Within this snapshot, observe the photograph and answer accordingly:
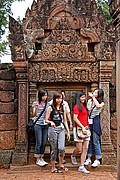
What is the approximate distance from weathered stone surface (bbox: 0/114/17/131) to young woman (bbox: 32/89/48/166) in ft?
2.31

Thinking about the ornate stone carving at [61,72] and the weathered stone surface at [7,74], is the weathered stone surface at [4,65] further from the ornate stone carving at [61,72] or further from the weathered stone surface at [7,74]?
the ornate stone carving at [61,72]

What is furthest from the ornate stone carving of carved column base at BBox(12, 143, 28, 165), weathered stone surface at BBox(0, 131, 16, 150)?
carved column base at BBox(12, 143, 28, 165)

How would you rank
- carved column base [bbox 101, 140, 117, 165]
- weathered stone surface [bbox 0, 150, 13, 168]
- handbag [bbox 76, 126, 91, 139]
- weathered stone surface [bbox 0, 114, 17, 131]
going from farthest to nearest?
1. weathered stone surface [bbox 0, 114, 17, 131]
2. weathered stone surface [bbox 0, 150, 13, 168]
3. carved column base [bbox 101, 140, 117, 165]
4. handbag [bbox 76, 126, 91, 139]

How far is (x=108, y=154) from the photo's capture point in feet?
27.3

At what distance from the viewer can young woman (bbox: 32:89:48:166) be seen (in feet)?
26.3

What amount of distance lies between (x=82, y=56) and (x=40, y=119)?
1871mm

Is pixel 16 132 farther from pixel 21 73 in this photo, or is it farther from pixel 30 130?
pixel 21 73

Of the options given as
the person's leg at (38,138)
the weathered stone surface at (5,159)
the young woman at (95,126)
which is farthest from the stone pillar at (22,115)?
the young woman at (95,126)

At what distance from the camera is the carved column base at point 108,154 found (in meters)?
8.27

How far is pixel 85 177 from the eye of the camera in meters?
7.23

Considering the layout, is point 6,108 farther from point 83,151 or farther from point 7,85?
point 83,151

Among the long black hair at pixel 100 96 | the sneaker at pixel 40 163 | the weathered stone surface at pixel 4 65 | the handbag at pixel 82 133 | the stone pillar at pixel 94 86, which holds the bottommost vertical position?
the sneaker at pixel 40 163

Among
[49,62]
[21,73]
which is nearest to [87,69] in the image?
[49,62]

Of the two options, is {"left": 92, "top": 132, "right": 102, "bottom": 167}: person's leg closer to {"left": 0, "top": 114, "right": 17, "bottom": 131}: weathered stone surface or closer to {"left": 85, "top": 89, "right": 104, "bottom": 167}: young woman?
Result: {"left": 85, "top": 89, "right": 104, "bottom": 167}: young woman
